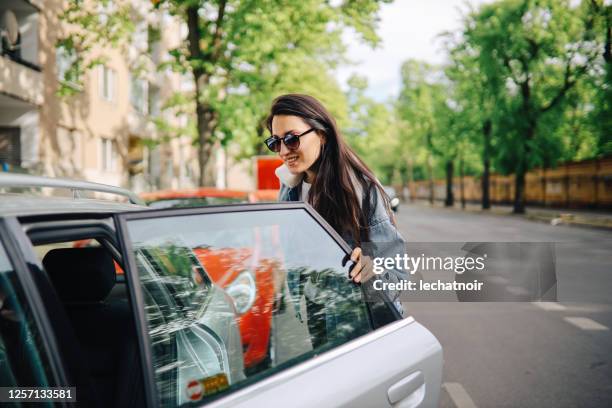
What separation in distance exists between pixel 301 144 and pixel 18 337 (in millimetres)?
1389

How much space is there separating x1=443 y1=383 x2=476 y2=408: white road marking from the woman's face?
2309 millimetres

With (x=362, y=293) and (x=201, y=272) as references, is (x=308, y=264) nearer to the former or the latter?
(x=362, y=293)

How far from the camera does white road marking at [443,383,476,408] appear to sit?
3.65 m

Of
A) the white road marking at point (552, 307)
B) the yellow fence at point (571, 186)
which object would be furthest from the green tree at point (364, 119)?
the white road marking at point (552, 307)

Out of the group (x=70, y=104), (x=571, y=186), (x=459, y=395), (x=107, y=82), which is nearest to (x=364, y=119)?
(x=571, y=186)

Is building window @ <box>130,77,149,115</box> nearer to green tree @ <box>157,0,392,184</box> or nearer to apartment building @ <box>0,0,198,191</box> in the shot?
apartment building @ <box>0,0,198,191</box>

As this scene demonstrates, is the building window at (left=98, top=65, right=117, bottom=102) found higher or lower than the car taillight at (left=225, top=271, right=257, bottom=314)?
higher

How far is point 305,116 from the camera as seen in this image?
232 centimetres

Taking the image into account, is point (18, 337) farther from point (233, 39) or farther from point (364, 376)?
point (233, 39)

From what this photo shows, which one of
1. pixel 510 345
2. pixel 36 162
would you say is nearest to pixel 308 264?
pixel 510 345

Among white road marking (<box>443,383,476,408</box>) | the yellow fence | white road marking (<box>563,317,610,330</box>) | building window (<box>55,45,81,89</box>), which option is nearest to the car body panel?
white road marking (<box>443,383,476,408</box>)

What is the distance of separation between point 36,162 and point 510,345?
51.6ft

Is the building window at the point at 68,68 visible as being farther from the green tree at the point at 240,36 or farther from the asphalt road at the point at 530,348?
the asphalt road at the point at 530,348

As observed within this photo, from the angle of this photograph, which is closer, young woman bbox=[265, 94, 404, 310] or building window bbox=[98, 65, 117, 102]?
young woman bbox=[265, 94, 404, 310]
